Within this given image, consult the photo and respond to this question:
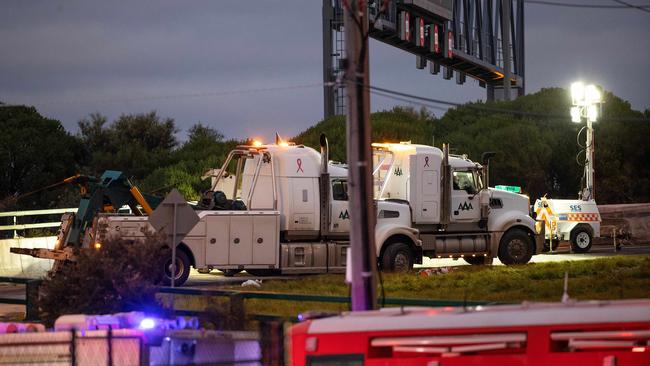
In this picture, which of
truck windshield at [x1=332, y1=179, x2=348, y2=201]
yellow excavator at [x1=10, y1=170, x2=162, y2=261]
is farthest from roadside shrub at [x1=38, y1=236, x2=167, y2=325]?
truck windshield at [x1=332, y1=179, x2=348, y2=201]

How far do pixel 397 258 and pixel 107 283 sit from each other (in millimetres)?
13379

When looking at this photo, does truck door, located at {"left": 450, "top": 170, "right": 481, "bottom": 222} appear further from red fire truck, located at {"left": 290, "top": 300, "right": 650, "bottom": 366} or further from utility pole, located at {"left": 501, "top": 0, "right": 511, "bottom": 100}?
utility pole, located at {"left": 501, "top": 0, "right": 511, "bottom": 100}

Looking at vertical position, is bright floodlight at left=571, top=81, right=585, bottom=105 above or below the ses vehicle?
above

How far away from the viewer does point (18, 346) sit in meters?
15.1

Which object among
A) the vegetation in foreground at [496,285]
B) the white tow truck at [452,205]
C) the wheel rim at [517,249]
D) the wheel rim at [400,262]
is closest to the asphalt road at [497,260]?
the wheel rim at [517,249]

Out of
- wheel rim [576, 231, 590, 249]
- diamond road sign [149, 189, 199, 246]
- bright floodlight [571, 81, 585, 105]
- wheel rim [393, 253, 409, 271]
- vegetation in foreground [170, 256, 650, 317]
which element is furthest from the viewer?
bright floodlight [571, 81, 585, 105]

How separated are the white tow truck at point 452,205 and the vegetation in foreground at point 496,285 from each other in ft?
6.22

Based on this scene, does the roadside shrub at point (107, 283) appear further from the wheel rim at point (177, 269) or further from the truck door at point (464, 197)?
the truck door at point (464, 197)

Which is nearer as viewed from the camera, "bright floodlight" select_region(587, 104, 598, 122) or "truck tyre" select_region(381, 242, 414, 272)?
"truck tyre" select_region(381, 242, 414, 272)

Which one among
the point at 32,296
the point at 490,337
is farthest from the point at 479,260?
the point at 490,337

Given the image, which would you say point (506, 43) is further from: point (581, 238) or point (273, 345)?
point (273, 345)

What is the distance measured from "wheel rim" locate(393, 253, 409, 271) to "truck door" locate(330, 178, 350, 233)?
5.21 ft

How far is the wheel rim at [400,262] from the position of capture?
31.7 meters

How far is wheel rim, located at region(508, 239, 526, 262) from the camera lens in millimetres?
33656
